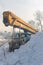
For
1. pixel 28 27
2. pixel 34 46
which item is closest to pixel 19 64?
pixel 34 46

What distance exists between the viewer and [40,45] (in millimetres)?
11688

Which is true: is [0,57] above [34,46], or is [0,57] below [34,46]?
below

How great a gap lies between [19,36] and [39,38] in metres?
2.70

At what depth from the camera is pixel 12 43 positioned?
13.6 meters

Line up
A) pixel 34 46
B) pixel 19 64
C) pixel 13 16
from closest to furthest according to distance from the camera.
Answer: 1. pixel 19 64
2. pixel 34 46
3. pixel 13 16

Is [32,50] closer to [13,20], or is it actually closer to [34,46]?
[34,46]

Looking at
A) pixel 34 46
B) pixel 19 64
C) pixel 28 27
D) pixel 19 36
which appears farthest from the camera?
pixel 28 27

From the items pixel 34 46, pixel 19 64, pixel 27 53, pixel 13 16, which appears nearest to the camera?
pixel 19 64

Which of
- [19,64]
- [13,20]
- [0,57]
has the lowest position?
[0,57]

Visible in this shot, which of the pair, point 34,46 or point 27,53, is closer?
point 27,53

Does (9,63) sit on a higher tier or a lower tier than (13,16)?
lower

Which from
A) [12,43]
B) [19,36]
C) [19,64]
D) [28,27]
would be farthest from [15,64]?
[28,27]

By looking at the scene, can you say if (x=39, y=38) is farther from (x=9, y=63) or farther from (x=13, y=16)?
(x=9, y=63)

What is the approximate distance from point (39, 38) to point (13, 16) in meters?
2.68
